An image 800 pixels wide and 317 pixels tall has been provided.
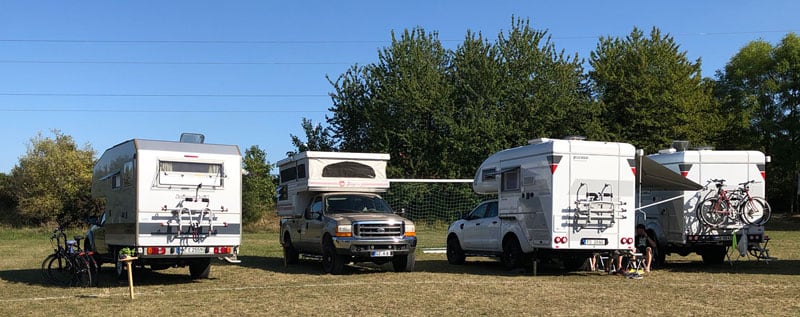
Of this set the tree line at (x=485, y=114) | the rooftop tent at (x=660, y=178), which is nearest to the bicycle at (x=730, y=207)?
the rooftop tent at (x=660, y=178)

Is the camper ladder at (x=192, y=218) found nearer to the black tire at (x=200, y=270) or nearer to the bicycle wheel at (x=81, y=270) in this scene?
the black tire at (x=200, y=270)

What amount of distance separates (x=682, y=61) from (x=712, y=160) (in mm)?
30369

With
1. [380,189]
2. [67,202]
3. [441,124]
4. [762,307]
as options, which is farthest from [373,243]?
[67,202]

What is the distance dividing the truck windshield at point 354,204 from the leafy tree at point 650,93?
88.7 ft

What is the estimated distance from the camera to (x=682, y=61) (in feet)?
146

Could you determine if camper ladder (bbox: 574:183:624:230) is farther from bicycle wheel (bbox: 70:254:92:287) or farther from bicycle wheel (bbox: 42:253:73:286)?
bicycle wheel (bbox: 42:253:73:286)

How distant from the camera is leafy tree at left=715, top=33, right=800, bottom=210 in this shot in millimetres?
45219

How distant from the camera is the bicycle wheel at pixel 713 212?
15875 mm

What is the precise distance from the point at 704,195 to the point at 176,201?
10.9 metres

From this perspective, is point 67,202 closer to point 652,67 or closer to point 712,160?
point 652,67

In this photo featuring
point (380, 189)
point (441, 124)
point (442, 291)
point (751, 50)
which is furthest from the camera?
point (751, 50)

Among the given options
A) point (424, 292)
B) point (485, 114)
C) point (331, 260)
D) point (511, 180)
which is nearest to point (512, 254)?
point (511, 180)

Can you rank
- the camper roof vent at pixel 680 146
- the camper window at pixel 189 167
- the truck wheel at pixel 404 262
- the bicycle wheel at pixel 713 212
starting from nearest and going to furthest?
the camper window at pixel 189 167, the truck wheel at pixel 404 262, the bicycle wheel at pixel 713 212, the camper roof vent at pixel 680 146

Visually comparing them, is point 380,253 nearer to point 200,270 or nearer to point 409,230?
point 409,230
